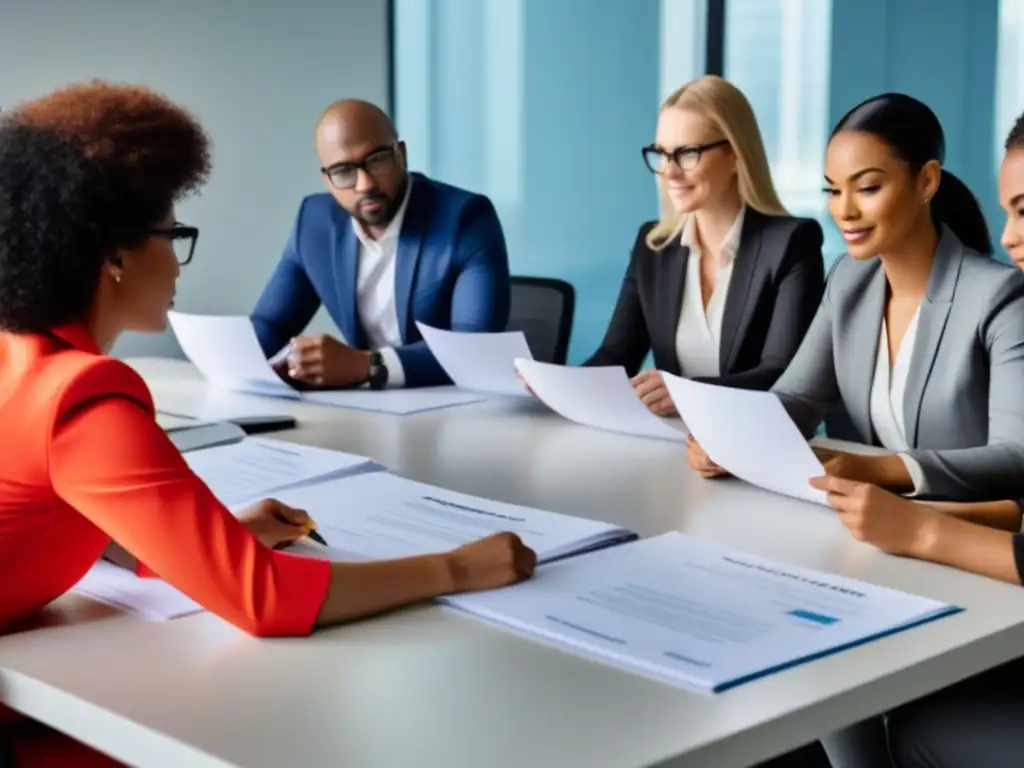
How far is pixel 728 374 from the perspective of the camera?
2.94 metres

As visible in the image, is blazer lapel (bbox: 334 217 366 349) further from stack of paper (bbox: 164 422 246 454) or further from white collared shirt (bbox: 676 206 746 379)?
stack of paper (bbox: 164 422 246 454)

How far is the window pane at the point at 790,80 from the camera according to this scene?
4.59 m

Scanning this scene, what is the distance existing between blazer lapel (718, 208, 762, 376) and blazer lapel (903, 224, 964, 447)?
747mm

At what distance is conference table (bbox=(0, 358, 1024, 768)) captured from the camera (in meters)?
1.05

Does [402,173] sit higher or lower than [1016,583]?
higher

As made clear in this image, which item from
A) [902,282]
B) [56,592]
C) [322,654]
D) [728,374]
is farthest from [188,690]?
[728,374]

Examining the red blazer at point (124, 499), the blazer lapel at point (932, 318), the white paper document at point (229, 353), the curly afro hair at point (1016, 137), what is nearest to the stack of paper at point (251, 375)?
the white paper document at point (229, 353)

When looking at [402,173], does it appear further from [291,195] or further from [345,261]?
[291,195]

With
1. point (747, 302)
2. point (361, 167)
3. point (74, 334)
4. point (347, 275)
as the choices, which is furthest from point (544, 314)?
point (74, 334)

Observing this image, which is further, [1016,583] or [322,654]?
[1016,583]

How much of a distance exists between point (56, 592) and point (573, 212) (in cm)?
391

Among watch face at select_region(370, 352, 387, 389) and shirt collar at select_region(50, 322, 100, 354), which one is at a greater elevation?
shirt collar at select_region(50, 322, 100, 354)

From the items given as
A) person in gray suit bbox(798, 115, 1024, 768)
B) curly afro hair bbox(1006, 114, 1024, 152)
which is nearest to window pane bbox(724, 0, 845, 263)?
curly afro hair bbox(1006, 114, 1024, 152)

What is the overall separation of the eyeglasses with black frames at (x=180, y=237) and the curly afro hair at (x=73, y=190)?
0.02 meters
